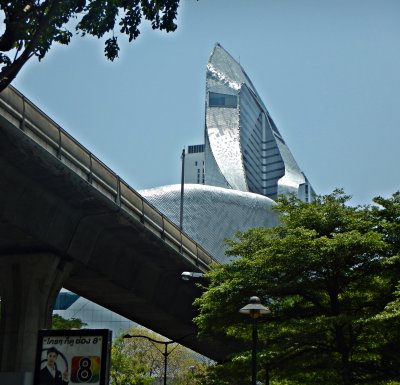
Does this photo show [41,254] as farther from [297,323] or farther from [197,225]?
[197,225]

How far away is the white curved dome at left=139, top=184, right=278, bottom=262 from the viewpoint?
13350 centimetres

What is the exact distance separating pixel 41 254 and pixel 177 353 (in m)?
47.5

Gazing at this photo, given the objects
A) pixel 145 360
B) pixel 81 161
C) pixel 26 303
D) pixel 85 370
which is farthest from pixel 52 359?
pixel 145 360

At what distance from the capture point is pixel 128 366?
228 ft

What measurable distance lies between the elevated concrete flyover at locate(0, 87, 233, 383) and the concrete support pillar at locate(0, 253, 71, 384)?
0.17 ft

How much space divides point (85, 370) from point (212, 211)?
116 m

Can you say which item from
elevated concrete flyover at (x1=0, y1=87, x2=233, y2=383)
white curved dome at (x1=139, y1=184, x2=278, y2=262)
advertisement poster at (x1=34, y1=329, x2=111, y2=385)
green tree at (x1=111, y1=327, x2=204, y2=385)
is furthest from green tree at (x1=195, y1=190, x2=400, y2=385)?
white curved dome at (x1=139, y1=184, x2=278, y2=262)

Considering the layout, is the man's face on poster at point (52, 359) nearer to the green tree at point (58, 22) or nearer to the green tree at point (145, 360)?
the green tree at point (58, 22)

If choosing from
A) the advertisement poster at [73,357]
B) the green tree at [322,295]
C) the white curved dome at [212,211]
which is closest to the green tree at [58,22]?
the advertisement poster at [73,357]

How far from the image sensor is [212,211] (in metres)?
135

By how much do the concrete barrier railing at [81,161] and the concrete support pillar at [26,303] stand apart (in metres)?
4.58

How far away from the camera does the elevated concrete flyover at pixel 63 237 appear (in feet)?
102

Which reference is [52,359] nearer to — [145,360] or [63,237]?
[63,237]

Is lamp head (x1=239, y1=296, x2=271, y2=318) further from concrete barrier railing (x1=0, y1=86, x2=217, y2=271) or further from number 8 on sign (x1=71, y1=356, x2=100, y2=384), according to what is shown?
concrete barrier railing (x1=0, y1=86, x2=217, y2=271)
